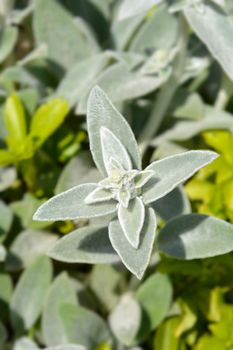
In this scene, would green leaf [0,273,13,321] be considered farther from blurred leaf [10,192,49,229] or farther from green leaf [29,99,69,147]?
green leaf [29,99,69,147]

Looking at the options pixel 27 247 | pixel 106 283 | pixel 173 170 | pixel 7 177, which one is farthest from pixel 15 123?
pixel 173 170

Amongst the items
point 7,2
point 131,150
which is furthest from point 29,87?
point 131,150

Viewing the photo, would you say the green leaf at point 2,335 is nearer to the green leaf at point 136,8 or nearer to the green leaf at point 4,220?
the green leaf at point 4,220

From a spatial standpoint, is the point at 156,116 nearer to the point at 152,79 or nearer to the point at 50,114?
the point at 152,79

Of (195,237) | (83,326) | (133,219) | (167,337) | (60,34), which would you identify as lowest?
(167,337)

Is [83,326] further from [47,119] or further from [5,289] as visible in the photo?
[47,119]

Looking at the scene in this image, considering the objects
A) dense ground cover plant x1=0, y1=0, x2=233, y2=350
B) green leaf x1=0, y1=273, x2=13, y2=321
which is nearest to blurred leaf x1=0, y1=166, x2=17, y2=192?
dense ground cover plant x1=0, y1=0, x2=233, y2=350
